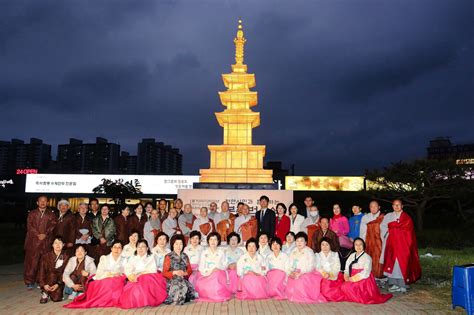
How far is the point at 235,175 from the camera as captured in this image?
17.6 metres

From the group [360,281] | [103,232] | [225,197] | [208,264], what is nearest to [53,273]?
[103,232]

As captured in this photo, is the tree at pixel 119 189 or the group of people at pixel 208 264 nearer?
the group of people at pixel 208 264

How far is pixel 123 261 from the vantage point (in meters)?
6.18

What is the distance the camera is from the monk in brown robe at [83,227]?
7590 mm

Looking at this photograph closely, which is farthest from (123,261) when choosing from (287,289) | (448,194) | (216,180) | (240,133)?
(448,194)

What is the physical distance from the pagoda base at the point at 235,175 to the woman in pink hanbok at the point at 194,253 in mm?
10910

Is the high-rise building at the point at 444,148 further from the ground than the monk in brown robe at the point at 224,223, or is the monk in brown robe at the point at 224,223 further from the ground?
the high-rise building at the point at 444,148

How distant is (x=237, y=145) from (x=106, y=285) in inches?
494

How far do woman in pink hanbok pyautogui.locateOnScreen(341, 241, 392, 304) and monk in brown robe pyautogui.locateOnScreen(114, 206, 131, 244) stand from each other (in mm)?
4563

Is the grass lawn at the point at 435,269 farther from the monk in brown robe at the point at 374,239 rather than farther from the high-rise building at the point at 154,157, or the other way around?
the high-rise building at the point at 154,157

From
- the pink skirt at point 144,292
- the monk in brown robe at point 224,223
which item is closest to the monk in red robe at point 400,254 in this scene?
the monk in brown robe at point 224,223

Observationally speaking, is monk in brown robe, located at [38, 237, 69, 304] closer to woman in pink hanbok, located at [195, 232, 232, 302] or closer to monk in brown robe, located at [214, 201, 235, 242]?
woman in pink hanbok, located at [195, 232, 232, 302]

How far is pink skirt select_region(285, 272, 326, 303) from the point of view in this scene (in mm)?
6113

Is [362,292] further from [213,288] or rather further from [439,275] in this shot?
[439,275]
